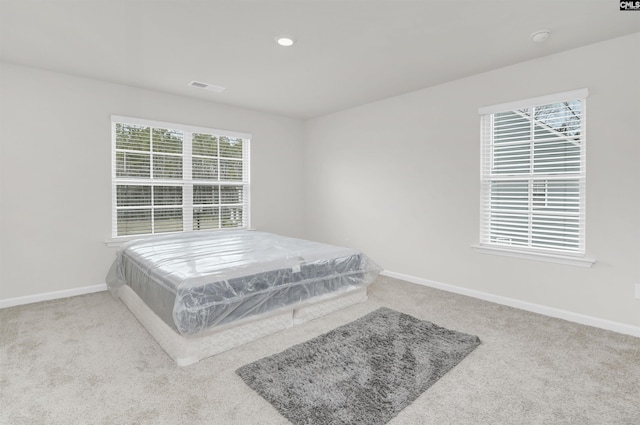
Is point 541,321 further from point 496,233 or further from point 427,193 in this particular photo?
point 427,193

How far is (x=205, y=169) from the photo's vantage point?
464cm

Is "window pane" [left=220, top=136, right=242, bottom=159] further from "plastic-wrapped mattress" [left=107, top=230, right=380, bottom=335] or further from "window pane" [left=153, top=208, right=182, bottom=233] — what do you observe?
"plastic-wrapped mattress" [left=107, top=230, right=380, bottom=335]

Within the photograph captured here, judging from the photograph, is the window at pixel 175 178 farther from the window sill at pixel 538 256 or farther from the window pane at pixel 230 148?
the window sill at pixel 538 256

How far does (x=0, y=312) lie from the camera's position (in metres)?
3.11

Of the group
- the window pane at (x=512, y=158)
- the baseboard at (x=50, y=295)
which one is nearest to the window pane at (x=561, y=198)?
the window pane at (x=512, y=158)

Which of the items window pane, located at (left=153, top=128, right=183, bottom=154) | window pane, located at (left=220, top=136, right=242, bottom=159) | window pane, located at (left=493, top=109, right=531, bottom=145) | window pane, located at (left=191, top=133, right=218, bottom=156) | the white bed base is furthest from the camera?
window pane, located at (left=220, top=136, right=242, bottom=159)

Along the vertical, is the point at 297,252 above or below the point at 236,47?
below

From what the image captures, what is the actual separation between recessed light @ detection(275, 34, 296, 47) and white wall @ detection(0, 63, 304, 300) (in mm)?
2185

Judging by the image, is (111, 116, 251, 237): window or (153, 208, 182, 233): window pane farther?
(153, 208, 182, 233): window pane

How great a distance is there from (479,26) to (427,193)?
76.5 inches

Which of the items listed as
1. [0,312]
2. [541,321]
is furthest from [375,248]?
[0,312]

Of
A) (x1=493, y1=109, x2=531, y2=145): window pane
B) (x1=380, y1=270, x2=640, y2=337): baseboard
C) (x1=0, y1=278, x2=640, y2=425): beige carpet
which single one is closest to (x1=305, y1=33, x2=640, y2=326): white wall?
(x1=380, y1=270, x2=640, y2=337): baseboard

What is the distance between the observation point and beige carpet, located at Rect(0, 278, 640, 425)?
1697mm

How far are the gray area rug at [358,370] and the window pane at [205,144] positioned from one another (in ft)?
10.4
